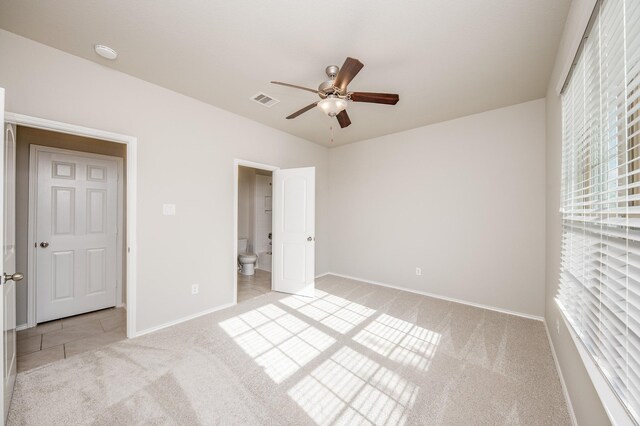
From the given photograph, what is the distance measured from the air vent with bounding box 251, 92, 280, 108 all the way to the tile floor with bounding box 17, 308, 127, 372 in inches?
116

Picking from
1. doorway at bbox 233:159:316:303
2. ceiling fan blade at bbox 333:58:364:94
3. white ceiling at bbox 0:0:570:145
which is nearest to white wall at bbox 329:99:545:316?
white ceiling at bbox 0:0:570:145

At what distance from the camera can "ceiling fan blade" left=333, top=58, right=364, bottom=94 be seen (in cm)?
166

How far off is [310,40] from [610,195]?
215cm

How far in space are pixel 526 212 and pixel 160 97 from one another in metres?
4.54

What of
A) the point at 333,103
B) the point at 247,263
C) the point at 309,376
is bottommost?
the point at 309,376

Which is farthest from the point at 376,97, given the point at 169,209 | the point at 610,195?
the point at 169,209

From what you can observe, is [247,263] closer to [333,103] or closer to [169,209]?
[169,209]

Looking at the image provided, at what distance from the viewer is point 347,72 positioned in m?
1.77

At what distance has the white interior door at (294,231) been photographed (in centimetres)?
372

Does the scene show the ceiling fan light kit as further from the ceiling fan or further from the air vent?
the air vent

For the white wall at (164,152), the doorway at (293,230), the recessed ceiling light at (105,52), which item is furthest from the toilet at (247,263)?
the recessed ceiling light at (105,52)

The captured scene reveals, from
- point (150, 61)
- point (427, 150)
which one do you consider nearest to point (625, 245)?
point (427, 150)

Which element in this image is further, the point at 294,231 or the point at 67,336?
the point at 294,231

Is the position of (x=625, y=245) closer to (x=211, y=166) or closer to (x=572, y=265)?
(x=572, y=265)
